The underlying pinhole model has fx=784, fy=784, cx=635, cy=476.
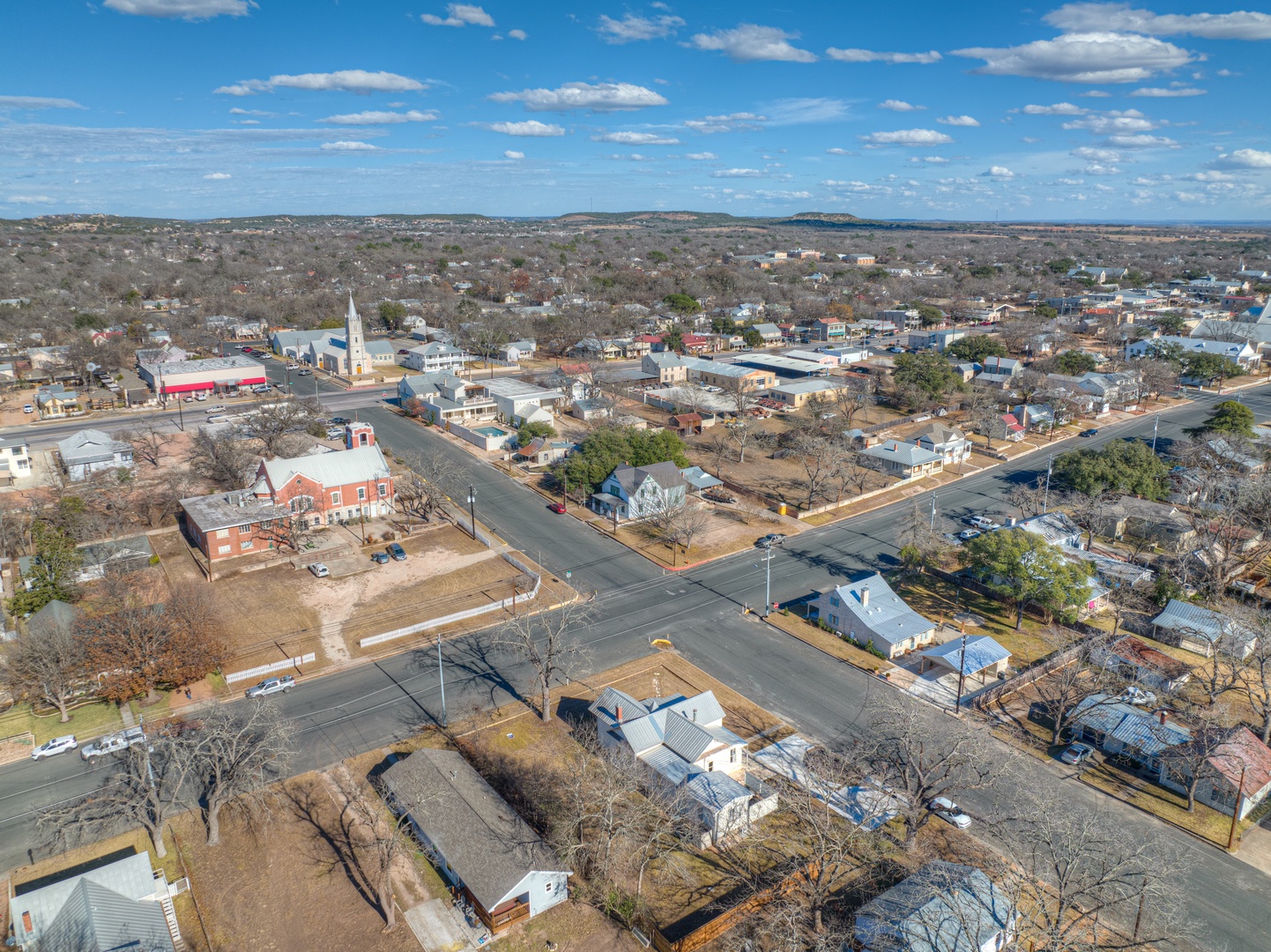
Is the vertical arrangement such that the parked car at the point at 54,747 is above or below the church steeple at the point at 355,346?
below

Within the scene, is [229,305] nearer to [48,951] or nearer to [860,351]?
[860,351]

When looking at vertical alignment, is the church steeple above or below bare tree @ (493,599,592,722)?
above

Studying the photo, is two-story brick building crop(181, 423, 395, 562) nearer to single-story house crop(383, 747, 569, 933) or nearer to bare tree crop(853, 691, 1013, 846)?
single-story house crop(383, 747, 569, 933)

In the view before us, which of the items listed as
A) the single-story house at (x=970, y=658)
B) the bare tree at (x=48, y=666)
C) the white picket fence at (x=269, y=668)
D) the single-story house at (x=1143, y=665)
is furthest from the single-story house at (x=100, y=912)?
the single-story house at (x=1143, y=665)

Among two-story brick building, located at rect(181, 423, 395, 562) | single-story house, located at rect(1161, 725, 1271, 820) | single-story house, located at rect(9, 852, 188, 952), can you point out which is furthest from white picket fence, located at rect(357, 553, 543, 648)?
single-story house, located at rect(1161, 725, 1271, 820)

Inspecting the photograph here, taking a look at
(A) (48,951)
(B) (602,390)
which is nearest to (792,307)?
(B) (602,390)

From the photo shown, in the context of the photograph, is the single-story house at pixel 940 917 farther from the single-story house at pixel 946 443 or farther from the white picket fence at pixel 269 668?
the single-story house at pixel 946 443
